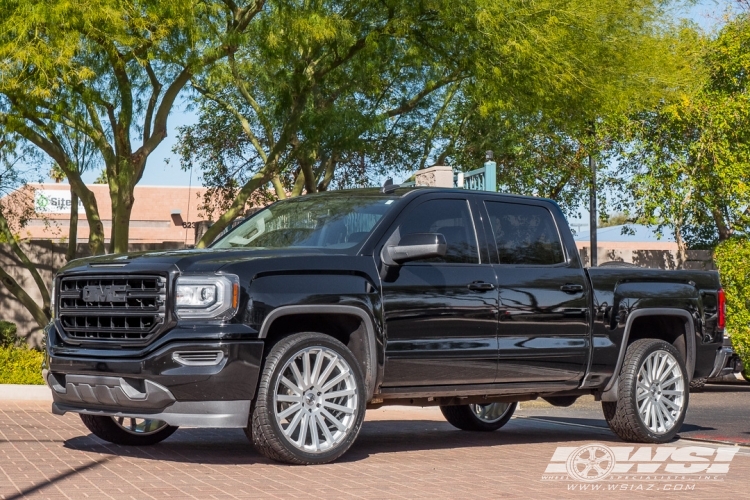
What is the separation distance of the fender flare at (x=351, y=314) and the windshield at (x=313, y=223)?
573 mm

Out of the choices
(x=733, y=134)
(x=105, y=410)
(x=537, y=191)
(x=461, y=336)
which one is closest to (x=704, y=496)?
(x=461, y=336)

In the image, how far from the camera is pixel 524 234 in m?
9.48

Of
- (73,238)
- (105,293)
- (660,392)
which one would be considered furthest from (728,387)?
(105,293)

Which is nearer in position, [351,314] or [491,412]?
[351,314]

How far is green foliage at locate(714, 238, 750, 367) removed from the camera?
18.9 m

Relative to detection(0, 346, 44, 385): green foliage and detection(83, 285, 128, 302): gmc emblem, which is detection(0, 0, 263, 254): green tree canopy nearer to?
detection(0, 346, 44, 385): green foliage

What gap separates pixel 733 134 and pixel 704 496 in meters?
16.4

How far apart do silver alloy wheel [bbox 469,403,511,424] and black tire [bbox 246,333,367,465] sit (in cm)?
327

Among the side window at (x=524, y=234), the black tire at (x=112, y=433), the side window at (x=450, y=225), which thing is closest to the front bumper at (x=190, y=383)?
the black tire at (x=112, y=433)

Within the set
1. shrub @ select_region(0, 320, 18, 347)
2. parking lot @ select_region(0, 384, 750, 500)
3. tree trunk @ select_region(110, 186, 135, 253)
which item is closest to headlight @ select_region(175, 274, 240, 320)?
parking lot @ select_region(0, 384, 750, 500)

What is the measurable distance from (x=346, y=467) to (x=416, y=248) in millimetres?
1633

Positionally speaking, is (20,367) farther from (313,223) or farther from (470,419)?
(313,223)

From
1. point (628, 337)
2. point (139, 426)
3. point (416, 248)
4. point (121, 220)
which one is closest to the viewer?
point (416, 248)

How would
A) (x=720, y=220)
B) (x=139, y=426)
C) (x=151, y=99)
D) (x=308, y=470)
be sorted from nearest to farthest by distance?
1. (x=308, y=470)
2. (x=139, y=426)
3. (x=151, y=99)
4. (x=720, y=220)
